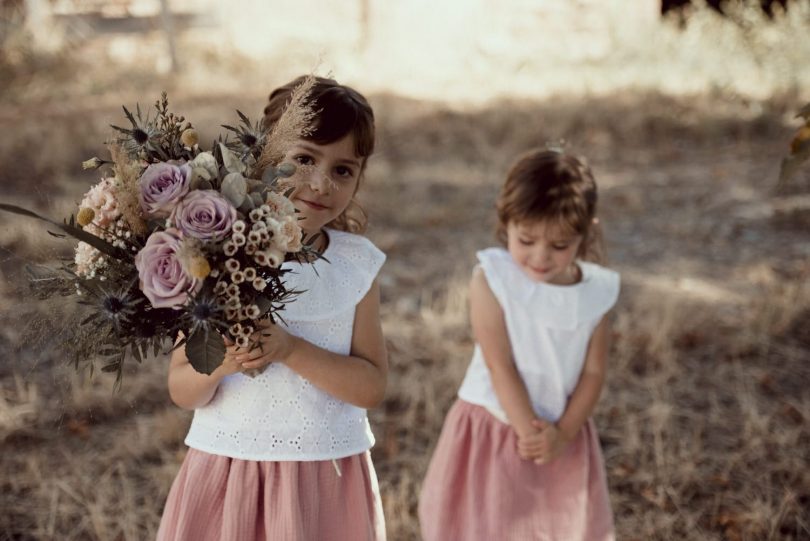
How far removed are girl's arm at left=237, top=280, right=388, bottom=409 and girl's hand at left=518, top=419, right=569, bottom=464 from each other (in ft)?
2.08

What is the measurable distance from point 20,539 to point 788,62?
8.48 metres

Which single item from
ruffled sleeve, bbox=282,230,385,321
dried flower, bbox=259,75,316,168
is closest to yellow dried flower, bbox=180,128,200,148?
dried flower, bbox=259,75,316,168

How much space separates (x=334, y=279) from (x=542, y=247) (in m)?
0.72

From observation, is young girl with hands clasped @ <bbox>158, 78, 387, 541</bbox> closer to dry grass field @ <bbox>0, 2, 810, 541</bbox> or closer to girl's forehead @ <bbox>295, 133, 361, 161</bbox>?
girl's forehead @ <bbox>295, 133, 361, 161</bbox>

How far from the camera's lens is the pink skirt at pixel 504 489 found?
267 centimetres

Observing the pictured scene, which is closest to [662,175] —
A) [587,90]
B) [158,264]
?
[587,90]

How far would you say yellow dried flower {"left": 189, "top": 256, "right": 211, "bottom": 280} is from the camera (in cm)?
151

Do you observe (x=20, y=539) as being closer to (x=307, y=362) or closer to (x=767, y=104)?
(x=307, y=362)

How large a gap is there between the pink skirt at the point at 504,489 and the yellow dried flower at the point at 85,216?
150cm

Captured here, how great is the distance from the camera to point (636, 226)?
677 centimetres

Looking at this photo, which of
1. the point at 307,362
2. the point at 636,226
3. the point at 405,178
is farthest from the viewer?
the point at 405,178

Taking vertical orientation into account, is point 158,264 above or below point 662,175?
above

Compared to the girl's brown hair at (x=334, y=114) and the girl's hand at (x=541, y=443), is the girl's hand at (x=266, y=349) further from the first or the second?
the girl's hand at (x=541, y=443)

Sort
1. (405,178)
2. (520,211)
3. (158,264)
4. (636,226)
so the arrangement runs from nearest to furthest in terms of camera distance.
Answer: (158,264) < (520,211) < (636,226) < (405,178)
